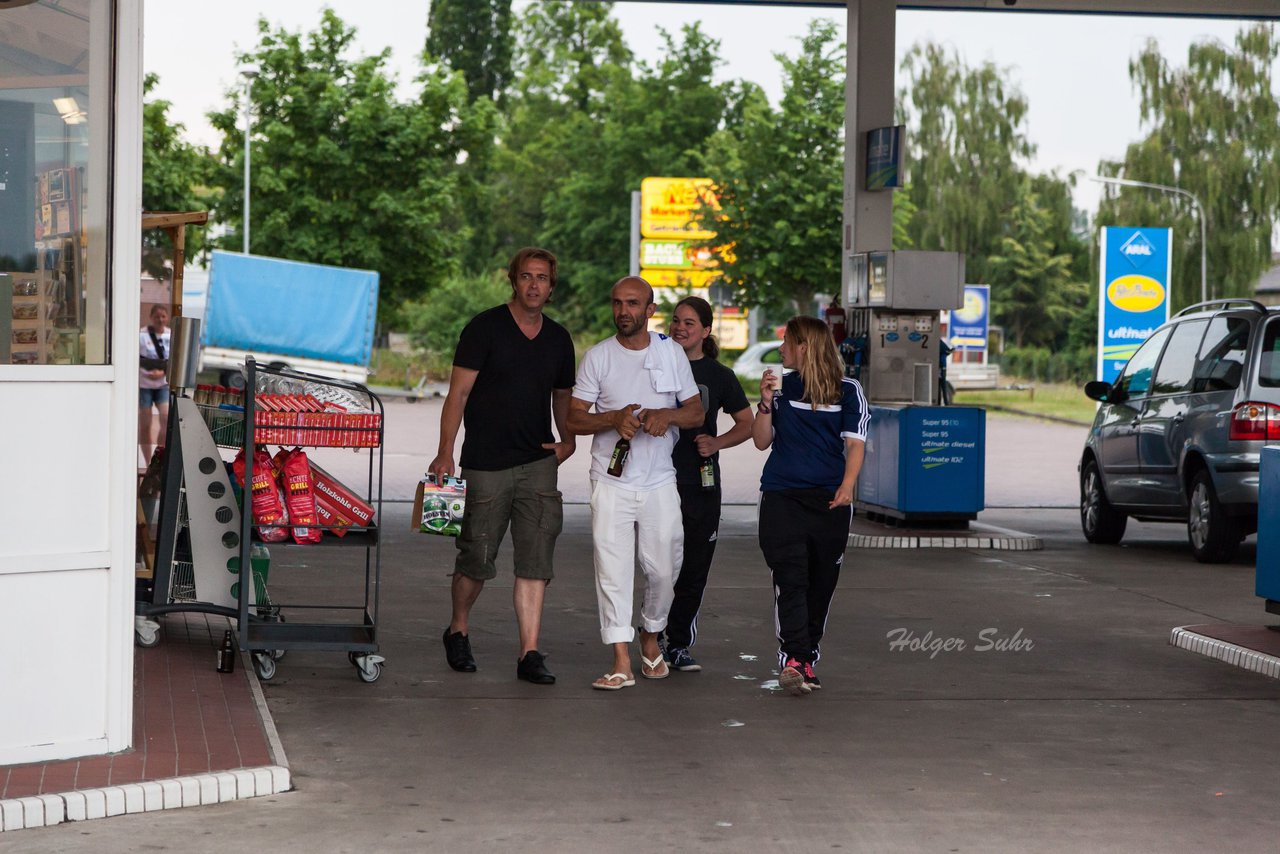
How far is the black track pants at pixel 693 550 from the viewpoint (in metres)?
7.93

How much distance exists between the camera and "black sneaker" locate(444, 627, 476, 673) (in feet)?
26.4

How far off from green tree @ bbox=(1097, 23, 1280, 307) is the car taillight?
40344 millimetres

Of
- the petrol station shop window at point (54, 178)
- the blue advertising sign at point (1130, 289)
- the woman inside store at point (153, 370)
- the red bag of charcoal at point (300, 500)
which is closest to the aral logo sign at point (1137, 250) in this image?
the blue advertising sign at point (1130, 289)

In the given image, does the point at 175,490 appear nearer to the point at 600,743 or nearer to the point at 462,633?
the point at 462,633

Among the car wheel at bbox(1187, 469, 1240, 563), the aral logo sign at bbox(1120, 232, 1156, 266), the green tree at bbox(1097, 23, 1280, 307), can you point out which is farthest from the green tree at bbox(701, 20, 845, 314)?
the car wheel at bbox(1187, 469, 1240, 563)

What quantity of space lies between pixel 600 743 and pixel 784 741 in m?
0.71

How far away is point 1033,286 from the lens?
247ft

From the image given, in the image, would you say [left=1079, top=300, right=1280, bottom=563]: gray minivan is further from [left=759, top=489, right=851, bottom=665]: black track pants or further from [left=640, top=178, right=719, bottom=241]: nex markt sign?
[left=640, top=178, right=719, bottom=241]: nex markt sign

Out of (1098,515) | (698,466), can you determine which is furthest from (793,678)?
(1098,515)

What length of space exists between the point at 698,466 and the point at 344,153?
37.6m

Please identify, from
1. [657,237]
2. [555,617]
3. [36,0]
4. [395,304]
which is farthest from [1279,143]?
[36,0]

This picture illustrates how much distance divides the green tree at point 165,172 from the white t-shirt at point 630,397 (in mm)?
32272

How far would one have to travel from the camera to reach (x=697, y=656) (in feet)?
28.5

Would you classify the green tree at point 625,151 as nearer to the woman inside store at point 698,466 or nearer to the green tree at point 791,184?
the green tree at point 791,184
